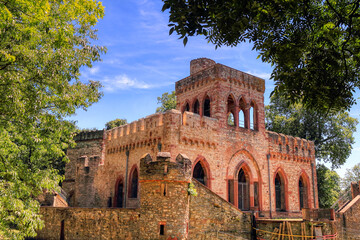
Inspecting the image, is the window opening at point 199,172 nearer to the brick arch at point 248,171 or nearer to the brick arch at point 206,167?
the brick arch at point 206,167

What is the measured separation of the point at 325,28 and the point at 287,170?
53.8ft

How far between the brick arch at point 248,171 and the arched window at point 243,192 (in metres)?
0.25

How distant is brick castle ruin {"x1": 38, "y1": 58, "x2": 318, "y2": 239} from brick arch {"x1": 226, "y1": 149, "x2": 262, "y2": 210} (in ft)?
0.19

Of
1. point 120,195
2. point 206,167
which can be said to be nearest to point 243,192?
point 206,167

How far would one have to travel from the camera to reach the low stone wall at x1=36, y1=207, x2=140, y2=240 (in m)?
12.5

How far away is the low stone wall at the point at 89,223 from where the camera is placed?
493 inches

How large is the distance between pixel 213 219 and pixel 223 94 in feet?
26.0

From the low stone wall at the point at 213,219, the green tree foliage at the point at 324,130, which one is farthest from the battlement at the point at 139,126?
the green tree foliage at the point at 324,130

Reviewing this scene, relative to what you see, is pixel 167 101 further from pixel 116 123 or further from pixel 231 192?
pixel 231 192

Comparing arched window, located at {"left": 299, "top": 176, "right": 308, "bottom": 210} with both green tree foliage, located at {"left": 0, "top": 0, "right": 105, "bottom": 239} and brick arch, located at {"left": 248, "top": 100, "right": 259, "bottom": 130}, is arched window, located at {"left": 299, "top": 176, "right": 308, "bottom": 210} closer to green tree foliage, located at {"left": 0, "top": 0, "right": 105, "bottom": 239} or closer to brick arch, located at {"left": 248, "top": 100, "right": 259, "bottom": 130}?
brick arch, located at {"left": 248, "top": 100, "right": 259, "bottom": 130}

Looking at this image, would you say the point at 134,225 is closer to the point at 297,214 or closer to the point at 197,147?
the point at 197,147

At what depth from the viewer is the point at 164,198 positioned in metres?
11.6

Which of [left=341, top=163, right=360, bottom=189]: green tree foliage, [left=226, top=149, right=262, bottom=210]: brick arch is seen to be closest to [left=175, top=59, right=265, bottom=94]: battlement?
[left=226, top=149, right=262, bottom=210]: brick arch

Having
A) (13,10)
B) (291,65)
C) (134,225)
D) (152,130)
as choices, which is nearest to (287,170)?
(152,130)
